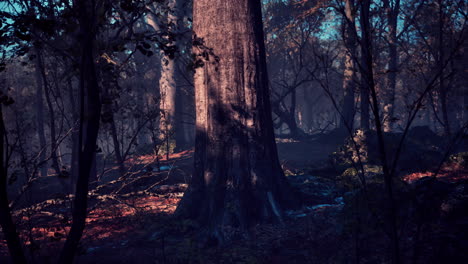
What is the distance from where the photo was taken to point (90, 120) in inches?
102

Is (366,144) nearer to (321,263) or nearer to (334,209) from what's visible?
(334,209)

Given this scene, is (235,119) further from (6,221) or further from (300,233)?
(6,221)

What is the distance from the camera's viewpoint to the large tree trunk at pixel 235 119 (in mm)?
6848

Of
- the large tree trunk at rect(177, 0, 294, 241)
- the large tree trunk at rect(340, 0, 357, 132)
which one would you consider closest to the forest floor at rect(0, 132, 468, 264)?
the large tree trunk at rect(177, 0, 294, 241)

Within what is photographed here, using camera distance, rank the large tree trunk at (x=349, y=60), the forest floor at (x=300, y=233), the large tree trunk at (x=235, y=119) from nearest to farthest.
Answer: the large tree trunk at (x=349, y=60), the forest floor at (x=300, y=233), the large tree trunk at (x=235, y=119)

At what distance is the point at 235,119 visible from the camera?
6.88 metres

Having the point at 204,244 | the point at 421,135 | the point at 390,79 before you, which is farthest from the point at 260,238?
the point at 390,79

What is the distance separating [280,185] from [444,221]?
3100 millimetres

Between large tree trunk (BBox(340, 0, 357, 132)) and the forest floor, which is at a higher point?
large tree trunk (BBox(340, 0, 357, 132))

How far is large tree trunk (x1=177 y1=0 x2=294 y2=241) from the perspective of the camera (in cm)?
685

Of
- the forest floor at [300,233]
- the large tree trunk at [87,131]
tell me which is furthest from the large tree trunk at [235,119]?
the large tree trunk at [87,131]

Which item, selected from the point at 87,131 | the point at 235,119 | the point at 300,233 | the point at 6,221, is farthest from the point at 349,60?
the point at 6,221

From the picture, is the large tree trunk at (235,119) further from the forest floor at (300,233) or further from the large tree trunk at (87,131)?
the large tree trunk at (87,131)

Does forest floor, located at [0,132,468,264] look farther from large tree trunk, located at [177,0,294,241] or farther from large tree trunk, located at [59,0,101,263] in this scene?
large tree trunk, located at [59,0,101,263]
